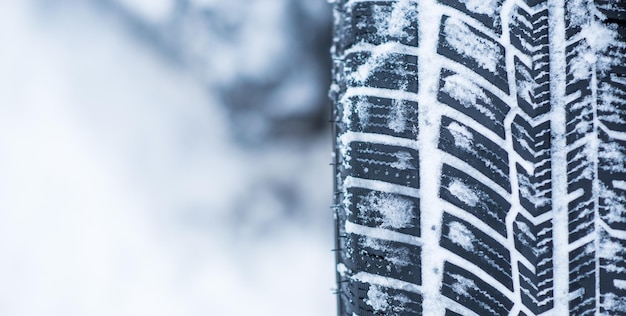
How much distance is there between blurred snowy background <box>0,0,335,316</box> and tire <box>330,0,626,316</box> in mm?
290

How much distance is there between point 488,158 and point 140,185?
0.56 metres

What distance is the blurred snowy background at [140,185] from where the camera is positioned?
86cm

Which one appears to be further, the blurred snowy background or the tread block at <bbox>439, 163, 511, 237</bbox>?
the blurred snowy background

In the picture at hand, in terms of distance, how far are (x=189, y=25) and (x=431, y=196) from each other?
1.62 feet

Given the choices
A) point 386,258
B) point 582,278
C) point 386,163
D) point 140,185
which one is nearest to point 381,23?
point 386,163

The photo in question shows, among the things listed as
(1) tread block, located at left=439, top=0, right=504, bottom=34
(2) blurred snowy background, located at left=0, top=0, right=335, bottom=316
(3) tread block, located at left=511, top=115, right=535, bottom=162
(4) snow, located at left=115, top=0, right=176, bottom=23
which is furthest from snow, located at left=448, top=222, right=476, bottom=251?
(4) snow, located at left=115, top=0, right=176, bottom=23

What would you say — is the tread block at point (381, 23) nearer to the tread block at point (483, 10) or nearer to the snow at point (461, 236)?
the tread block at point (483, 10)

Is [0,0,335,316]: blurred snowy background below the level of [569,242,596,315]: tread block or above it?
above

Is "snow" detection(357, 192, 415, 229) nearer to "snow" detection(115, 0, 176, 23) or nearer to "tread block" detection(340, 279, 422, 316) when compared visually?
"tread block" detection(340, 279, 422, 316)

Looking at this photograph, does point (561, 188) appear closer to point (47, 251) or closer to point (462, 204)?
point (462, 204)

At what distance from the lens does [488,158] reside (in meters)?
0.57

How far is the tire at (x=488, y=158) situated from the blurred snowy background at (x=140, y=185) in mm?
290

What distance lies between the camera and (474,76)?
0.57 metres

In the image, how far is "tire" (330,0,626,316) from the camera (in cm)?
57
